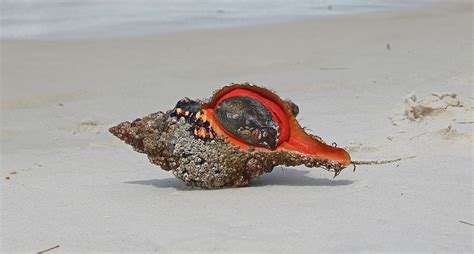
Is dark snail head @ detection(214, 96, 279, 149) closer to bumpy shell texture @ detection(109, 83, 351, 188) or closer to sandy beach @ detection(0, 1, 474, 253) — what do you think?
bumpy shell texture @ detection(109, 83, 351, 188)

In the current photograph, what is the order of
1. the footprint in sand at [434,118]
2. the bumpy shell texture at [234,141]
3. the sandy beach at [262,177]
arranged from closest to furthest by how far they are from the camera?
the sandy beach at [262,177] < the bumpy shell texture at [234,141] < the footprint in sand at [434,118]

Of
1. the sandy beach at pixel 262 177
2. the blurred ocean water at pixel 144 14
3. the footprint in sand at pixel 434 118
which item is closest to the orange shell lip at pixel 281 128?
the sandy beach at pixel 262 177

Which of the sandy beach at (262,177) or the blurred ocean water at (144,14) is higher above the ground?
the blurred ocean water at (144,14)

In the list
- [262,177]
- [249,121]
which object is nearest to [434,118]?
[262,177]

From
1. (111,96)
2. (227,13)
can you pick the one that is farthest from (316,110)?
(227,13)

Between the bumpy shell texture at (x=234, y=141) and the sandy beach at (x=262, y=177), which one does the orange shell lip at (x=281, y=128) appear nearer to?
the bumpy shell texture at (x=234, y=141)

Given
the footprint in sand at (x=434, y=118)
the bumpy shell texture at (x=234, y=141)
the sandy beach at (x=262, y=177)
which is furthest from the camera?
the footprint in sand at (x=434, y=118)

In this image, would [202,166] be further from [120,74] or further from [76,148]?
[120,74]
